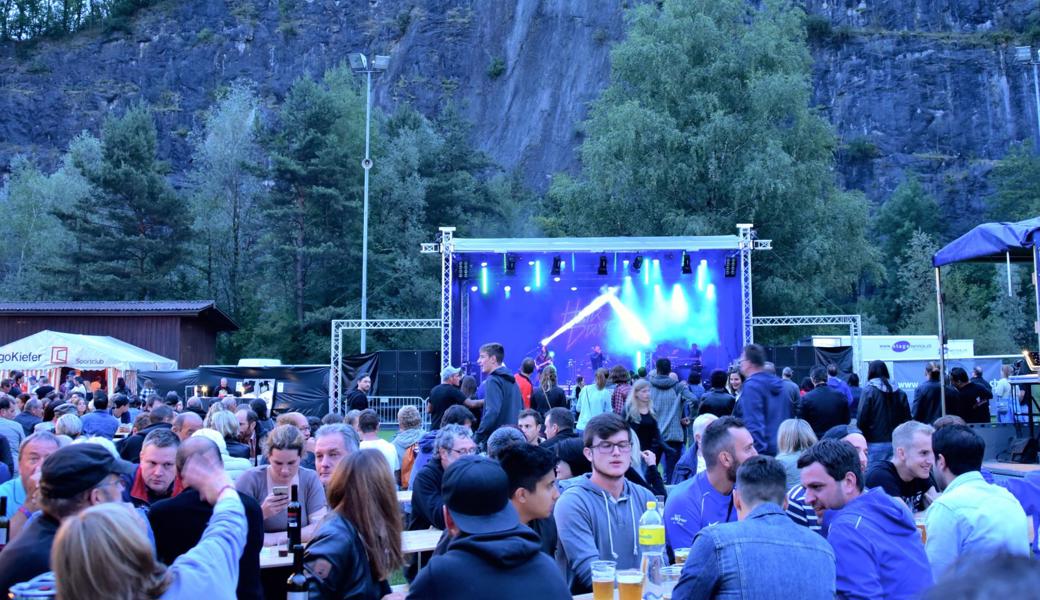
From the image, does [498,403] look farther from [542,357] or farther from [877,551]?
[542,357]

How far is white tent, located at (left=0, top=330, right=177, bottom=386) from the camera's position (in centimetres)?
2395

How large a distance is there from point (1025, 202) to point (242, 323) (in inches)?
1589

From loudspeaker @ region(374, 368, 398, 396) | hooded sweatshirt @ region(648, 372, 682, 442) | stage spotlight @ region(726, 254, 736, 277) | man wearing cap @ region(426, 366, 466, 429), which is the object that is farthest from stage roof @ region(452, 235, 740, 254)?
man wearing cap @ region(426, 366, 466, 429)

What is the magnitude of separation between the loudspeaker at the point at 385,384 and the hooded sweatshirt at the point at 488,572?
1921 centimetres

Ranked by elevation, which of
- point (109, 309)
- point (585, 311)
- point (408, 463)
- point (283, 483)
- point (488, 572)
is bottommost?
point (408, 463)

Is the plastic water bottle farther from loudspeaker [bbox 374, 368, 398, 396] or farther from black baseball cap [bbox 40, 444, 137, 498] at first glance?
loudspeaker [bbox 374, 368, 398, 396]

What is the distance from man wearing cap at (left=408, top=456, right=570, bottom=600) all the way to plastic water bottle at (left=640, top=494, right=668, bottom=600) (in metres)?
1.32

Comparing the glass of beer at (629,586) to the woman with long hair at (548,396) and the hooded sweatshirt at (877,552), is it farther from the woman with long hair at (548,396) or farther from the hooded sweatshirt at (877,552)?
the woman with long hair at (548,396)

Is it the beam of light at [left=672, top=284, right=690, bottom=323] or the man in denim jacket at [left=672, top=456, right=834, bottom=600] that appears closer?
the man in denim jacket at [left=672, top=456, right=834, bottom=600]

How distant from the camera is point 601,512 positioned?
452 centimetres

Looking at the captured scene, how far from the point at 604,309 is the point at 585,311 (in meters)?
0.42

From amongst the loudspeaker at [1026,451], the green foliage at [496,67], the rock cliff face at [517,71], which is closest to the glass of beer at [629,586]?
the loudspeaker at [1026,451]

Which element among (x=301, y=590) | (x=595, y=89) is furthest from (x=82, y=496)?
(x=595, y=89)

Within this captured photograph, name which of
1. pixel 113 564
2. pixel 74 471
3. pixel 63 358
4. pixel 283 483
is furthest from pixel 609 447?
pixel 63 358
